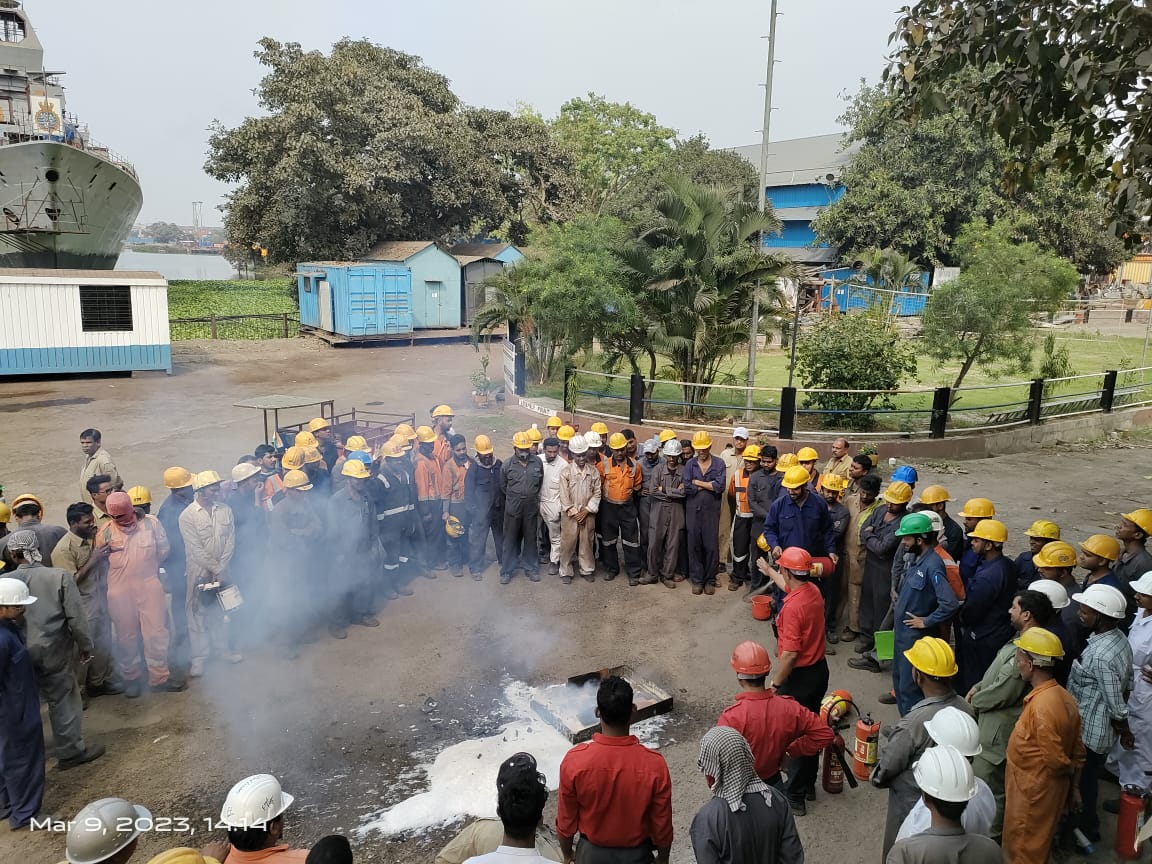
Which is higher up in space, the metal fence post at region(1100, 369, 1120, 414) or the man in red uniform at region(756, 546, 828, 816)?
the metal fence post at region(1100, 369, 1120, 414)

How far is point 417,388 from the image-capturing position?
20234 mm

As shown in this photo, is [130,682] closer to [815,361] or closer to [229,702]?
[229,702]

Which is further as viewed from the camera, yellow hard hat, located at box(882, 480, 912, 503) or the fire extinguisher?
yellow hard hat, located at box(882, 480, 912, 503)

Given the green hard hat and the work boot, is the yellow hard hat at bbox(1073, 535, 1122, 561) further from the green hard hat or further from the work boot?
the work boot

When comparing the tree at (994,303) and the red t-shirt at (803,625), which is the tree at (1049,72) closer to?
the red t-shirt at (803,625)

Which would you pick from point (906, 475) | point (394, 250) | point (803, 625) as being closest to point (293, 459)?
point (803, 625)

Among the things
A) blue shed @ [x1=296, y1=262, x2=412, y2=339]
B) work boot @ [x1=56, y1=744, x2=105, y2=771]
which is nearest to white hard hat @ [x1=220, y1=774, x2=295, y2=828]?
work boot @ [x1=56, y1=744, x2=105, y2=771]

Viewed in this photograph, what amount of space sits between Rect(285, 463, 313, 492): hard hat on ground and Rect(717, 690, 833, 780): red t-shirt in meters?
4.65

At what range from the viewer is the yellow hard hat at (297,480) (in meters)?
7.11

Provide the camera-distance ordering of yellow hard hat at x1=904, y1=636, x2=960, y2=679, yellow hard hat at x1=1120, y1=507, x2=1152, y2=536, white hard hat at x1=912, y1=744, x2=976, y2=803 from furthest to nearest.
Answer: yellow hard hat at x1=1120, y1=507, x2=1152, y2=536, yellow hard hat at x1=904, y1=636, x2=960, y2=679, white hard hat at x1=912, y1=744, x2=976, y2=803

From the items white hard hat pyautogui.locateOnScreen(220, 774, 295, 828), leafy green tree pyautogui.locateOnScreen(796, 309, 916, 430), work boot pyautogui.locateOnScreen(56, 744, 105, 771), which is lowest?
work boot pyautogui.locateOnScreen(56, 744, 105, 771)

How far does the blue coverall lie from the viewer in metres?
5.27

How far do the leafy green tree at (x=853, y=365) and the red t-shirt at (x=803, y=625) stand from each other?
9.53 metres

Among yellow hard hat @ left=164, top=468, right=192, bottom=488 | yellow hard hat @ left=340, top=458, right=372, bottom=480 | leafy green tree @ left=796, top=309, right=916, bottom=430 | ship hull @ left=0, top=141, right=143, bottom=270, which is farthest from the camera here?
ship hull @ left=0, top=141, right=143, bottom=270
